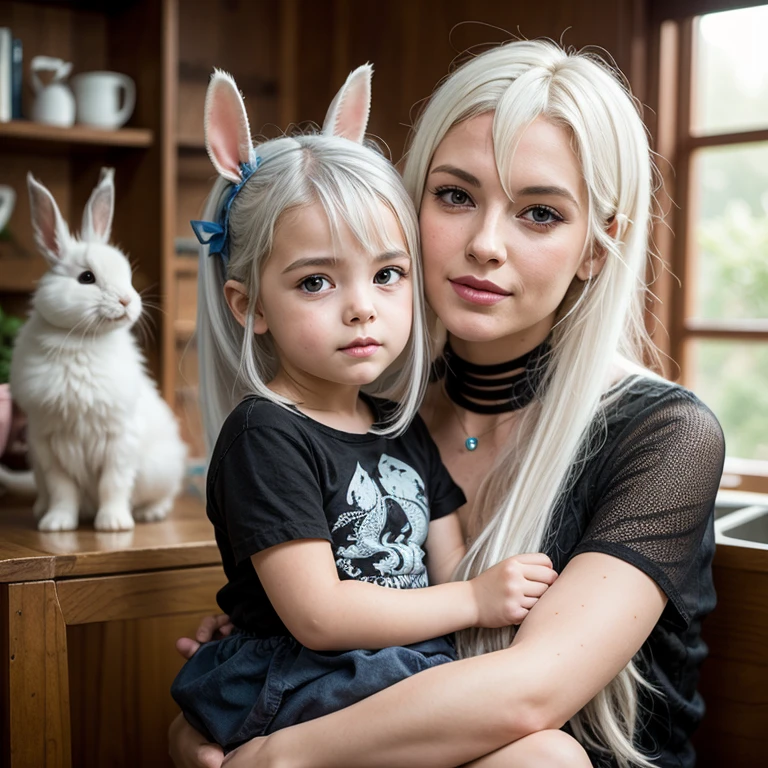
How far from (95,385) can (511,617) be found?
0.71m

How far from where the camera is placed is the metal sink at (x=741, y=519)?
1.58 meters

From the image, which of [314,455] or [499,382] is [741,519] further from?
[314,455]

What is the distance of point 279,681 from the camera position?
1217 mm

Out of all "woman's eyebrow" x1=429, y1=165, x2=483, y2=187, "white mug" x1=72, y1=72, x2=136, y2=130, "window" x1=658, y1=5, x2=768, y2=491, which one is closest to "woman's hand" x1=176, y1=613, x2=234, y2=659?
"woman's eyebrow" x1=429, y1=165, x2=483, y2=187

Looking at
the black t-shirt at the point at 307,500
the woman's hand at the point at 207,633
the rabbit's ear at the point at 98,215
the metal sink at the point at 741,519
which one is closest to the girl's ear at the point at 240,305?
the black t-shirt at the point at 307,500

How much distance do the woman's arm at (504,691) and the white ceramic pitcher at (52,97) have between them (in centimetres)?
209

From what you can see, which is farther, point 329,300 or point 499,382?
point 499,382

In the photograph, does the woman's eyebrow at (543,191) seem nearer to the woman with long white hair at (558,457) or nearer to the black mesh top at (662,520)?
the woman with long white hair at (558,457)

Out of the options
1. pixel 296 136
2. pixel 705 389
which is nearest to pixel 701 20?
pixel 705 389

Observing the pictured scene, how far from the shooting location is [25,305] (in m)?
3.04

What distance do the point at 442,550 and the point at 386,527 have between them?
146 millimetres

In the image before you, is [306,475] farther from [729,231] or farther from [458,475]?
[729,231]

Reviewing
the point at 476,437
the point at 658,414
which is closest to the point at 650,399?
the point at 658,414

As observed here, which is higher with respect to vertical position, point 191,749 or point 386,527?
point 386,527
